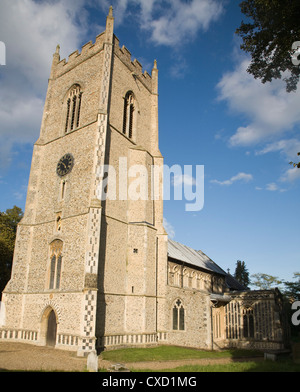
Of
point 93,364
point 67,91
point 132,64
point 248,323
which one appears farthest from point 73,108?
point 248,323

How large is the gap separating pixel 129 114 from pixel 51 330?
15.9 meters

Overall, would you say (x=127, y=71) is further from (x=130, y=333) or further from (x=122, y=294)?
(x=130, y=333)

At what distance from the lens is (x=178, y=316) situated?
20.3 metres

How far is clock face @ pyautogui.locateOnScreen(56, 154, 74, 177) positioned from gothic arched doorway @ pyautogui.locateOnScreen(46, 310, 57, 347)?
894 centimetres

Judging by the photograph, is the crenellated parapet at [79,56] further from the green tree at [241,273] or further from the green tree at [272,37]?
the green tree at [241,273]

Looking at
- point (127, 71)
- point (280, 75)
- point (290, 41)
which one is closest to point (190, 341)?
A: point (280, 75)

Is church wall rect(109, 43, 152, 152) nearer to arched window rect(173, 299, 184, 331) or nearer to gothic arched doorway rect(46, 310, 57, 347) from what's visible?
arched window rect(173, 299, 184, 331)

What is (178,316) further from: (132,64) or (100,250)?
(132,64)

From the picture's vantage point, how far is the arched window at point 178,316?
790 inches

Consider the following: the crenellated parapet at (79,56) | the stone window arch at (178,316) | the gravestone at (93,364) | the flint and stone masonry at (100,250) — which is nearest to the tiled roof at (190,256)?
the flint and stone masonry at (100,250)

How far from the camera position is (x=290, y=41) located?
9.96m

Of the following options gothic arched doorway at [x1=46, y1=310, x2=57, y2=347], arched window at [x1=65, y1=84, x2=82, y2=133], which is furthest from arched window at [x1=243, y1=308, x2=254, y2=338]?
arched window at [x1=65, y1=84, x2=82, y2=133]

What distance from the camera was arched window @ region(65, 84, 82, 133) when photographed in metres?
21.6

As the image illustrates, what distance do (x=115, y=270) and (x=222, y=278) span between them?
767 inches
